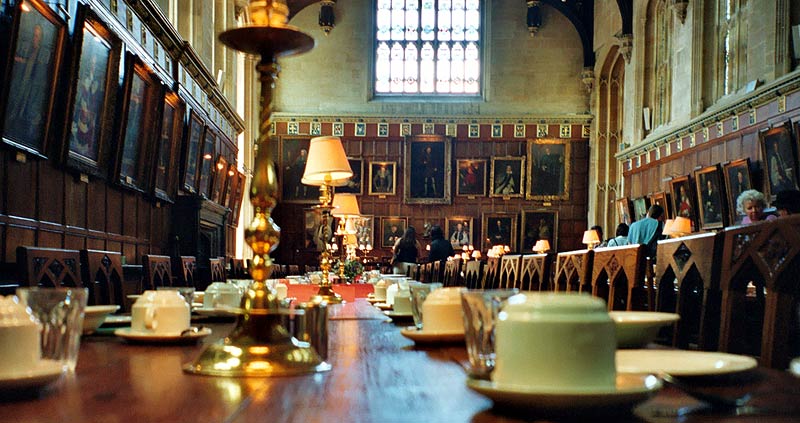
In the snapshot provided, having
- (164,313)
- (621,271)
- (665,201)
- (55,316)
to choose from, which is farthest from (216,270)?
(665,201)

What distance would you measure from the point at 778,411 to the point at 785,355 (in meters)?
1.39

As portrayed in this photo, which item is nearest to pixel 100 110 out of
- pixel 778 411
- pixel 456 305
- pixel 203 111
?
pixel 203 111

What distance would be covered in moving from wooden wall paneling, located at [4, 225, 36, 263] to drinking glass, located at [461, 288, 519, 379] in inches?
234

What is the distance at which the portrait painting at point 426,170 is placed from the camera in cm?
2434

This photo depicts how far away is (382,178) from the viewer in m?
24.5

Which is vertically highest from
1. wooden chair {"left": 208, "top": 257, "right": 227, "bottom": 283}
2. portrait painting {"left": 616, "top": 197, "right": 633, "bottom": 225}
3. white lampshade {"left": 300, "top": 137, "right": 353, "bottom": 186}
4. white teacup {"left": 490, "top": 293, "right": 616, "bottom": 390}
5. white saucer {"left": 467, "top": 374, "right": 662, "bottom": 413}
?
portrait painting {"left": 616, "top": 197, "right": 633, "bottom": 225}

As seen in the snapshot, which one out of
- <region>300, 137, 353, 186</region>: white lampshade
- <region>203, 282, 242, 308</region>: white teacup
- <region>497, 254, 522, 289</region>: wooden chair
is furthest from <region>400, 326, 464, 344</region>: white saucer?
<region>497, 254, 522, 289</region>: wooden chair

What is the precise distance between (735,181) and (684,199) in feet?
7.47

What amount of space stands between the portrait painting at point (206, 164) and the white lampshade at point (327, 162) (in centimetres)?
888

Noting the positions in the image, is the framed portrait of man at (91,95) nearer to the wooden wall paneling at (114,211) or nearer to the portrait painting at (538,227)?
the wooden wall paneling at (114,211)

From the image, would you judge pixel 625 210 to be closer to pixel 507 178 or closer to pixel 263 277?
pixel 507 178

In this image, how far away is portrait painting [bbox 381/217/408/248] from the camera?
24.2 m

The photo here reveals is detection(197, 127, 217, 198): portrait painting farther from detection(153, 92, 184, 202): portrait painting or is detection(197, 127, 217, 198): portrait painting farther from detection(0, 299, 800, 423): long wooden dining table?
detection(0, 299, 800, 423): long wooden dining table

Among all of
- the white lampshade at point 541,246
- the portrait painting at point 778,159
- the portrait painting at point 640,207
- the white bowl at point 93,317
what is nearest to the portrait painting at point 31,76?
the white bowl at point 93,317
